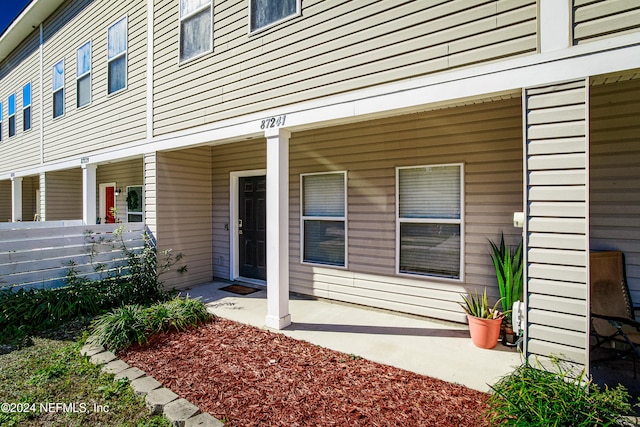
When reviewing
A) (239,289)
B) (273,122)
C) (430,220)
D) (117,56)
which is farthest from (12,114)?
(430,220)

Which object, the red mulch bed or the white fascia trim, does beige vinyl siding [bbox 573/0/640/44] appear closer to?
the white fascia trim

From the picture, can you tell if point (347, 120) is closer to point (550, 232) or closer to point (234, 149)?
point (550, 232)

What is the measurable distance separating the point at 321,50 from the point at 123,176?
7136 mm

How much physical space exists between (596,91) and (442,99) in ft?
5.71

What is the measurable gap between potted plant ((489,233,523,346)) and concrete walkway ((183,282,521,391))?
0.21 metres

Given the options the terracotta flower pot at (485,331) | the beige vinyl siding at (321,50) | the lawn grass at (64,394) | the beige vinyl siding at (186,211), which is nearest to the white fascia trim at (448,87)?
the beige vinyl siding at (321,50)

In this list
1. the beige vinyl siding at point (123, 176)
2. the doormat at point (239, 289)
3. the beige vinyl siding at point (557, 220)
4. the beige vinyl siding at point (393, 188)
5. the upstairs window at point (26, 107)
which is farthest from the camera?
the upstairs window at point (26, 107)

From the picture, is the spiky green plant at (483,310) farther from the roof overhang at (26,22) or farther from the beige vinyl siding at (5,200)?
the beige vinyl siding at (5,200)

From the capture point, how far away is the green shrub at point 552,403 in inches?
79.5

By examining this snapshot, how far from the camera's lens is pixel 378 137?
474cm

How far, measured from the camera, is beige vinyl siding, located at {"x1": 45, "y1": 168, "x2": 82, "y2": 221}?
9.12m

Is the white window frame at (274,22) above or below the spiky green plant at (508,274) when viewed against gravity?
above

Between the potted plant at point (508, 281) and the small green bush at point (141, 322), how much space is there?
12.0ft

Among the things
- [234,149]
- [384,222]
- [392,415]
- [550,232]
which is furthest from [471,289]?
[234,149]
